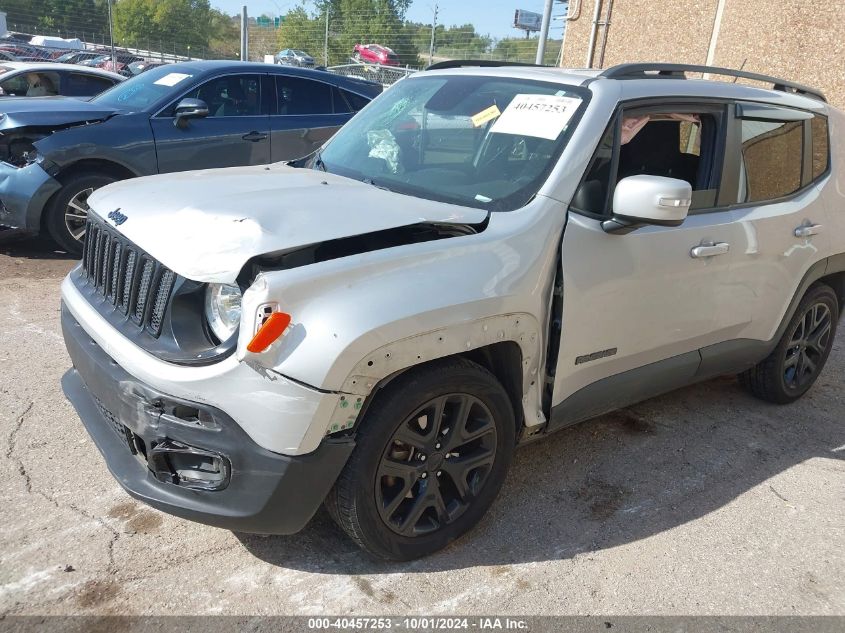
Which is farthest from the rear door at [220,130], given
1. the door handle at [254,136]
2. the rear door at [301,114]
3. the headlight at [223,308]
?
the headlight at [223,308]

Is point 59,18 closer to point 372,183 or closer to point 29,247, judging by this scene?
point 29,247

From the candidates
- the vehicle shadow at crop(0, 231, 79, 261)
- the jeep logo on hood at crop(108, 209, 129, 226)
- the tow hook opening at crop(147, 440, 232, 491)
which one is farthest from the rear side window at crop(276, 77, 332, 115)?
the tow hook opening at crop(147, 440, 232, 491)

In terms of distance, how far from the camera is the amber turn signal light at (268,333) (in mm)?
2252

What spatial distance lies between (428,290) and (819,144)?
311cm

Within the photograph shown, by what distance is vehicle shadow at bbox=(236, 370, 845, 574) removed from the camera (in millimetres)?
2951

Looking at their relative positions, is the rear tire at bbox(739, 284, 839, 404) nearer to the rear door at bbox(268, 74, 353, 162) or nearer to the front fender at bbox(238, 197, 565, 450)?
the front fender at bbox(238, 197, 565, 450)

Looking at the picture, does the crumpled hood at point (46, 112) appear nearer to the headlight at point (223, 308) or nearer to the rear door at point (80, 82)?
the rear door at point (80, 82)

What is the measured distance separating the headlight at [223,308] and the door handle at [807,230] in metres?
3.13

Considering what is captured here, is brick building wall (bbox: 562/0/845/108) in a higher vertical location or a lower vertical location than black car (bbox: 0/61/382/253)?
higher

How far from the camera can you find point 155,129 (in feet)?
22.6

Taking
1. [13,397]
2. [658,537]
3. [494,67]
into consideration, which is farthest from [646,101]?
[13,397]

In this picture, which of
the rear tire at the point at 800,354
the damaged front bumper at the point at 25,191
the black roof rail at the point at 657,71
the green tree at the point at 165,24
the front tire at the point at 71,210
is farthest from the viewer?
the green tree at the point at 165,24

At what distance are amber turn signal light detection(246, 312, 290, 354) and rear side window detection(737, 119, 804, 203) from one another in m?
2.64

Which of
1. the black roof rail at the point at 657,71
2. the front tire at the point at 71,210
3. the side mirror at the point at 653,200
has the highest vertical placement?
the black roof rail at the point at 657,71
